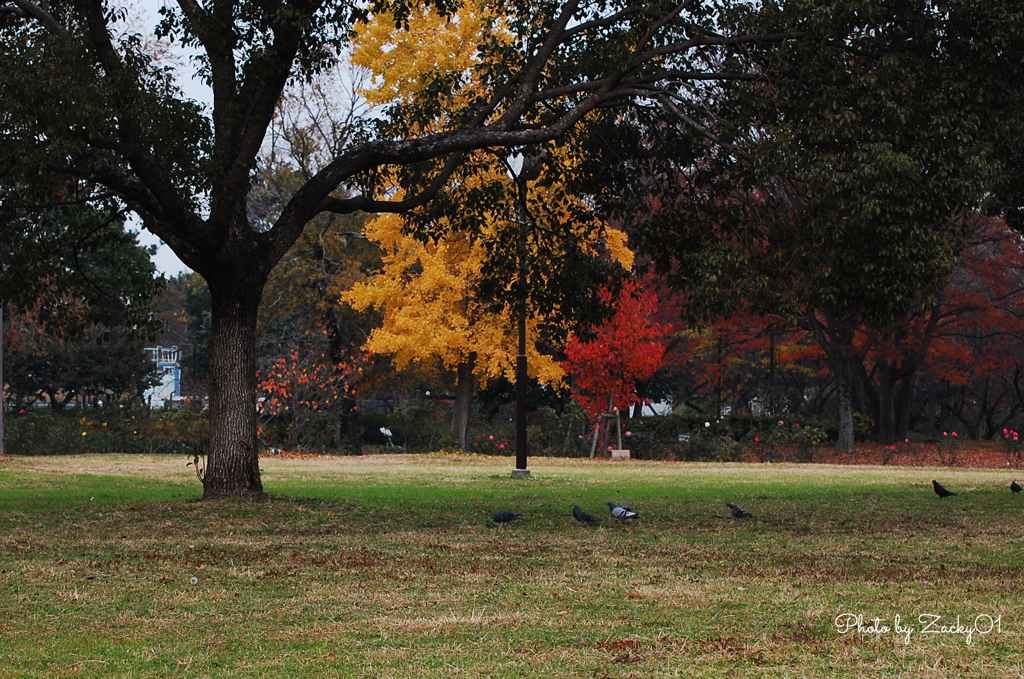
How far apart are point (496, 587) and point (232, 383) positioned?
7206mm

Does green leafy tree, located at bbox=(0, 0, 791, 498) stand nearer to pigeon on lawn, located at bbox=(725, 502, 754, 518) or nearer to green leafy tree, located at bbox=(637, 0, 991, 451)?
green leafy tree, located at bbox=(637, 0, 991, 451)

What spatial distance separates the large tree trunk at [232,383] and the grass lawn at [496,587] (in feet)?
2.20

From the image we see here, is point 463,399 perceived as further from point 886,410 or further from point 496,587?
point 496,587

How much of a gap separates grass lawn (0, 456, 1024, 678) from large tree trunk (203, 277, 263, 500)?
2.20 ft

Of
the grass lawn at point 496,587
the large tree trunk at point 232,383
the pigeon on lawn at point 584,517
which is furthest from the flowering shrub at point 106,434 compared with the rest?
the pigeon on lawn at point 584,517

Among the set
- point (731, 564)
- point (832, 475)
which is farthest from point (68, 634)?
point (832, 475)

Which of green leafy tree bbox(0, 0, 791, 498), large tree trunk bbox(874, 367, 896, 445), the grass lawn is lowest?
the grass lawn

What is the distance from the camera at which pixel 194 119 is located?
13.9 m

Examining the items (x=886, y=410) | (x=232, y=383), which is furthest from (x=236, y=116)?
(x=886, y=410)

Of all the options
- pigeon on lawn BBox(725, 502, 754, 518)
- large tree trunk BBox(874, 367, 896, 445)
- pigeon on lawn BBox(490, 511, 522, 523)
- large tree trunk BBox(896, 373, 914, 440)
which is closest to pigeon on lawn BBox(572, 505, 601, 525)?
pigeon on lawn BBox(490, 511, 522, 523)

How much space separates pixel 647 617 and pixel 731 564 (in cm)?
249

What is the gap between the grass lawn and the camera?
221 inches

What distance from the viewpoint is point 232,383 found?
14.0 m

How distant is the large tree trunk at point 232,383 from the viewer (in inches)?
549
